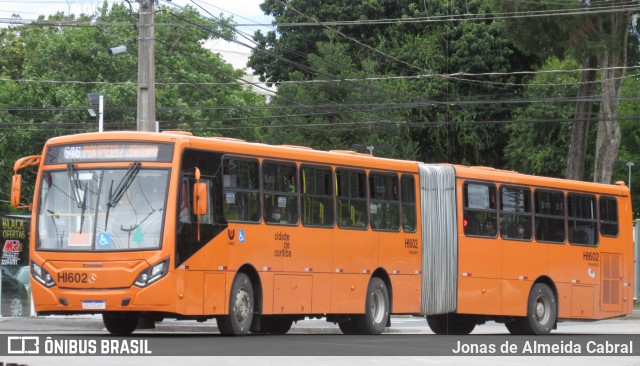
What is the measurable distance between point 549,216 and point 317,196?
684 cm

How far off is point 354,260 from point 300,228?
69.4 inches

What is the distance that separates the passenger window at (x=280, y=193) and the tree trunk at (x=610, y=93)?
76.8 feet

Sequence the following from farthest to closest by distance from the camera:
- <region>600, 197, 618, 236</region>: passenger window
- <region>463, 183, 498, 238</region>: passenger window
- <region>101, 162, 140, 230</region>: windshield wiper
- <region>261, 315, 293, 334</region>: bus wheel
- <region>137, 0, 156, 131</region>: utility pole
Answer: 1. <region>137, 0, 156, 131</region>: utility pole
2. <region>600, 197, 618, 236</region>: passenger window
3. <region>463, 183, 498, 238</region>: passenger window
4. <region>261, 315, 293, 334</region>: bus wheel
5. <region>101, 162, 140, 230</region>: windshield wiper

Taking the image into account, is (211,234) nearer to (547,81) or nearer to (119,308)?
(119,308)

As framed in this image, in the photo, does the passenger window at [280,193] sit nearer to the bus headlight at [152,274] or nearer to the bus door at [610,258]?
the bus headlight at [152,274]

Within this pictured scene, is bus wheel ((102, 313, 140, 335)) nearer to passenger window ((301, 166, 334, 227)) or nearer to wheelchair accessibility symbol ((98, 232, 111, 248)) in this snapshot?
wheelchair accessibility symbol ((98, 232, 111, 248))

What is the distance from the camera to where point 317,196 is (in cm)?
2367

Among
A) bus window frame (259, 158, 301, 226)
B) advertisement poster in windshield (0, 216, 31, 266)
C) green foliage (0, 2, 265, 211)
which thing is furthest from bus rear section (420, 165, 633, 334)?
green foliage (0, 2, 265, 211)

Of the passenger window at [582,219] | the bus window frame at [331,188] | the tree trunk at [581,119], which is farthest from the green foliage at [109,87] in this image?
the bus window frame at [331,188]

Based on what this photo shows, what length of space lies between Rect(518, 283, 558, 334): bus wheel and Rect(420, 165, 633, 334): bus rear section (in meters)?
0.02

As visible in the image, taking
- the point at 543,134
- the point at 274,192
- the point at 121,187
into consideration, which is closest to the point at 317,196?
the point at 274,192

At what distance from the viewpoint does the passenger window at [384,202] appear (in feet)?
82.8

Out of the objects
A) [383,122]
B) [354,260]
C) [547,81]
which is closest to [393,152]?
[383,122]

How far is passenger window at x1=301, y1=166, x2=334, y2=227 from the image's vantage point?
920 inches
